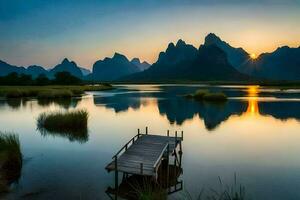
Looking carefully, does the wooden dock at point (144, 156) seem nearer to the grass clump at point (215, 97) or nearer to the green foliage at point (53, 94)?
the grass clump at point (215, 97)

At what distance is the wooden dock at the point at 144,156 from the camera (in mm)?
15143

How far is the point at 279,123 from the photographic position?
1544 inches

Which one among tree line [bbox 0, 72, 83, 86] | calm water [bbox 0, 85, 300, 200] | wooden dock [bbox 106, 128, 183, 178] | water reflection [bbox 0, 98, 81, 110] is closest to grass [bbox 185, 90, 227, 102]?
calm water [bbox 0, 85, 300, 200]

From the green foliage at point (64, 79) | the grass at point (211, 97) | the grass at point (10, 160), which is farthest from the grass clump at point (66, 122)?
the green foliage at point (64, 79)

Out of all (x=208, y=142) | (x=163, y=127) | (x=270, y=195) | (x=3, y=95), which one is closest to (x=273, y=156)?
(x=208, y=142)

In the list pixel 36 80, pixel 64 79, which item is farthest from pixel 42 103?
pixel 64 79

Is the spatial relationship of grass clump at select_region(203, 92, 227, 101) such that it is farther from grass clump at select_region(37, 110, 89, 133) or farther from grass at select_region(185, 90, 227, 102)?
grass clump at select_region(37, 110, 89, 133)

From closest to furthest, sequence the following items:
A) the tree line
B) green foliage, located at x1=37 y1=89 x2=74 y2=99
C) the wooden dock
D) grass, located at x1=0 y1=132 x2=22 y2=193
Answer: the wooden dock → grass, located at x1=0 y1=132 x2=22 y2=193 → green foliage, located at x1=37 y1=89 x2=74 y2=99 → the tree line

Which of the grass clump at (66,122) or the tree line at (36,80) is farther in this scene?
the tree line at (36,80)

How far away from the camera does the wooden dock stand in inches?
596

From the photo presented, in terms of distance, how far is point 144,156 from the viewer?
17.2m

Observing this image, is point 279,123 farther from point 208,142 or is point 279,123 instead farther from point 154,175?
point 154,175

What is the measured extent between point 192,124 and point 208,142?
10570 millimetres

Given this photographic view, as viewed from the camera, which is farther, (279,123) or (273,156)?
(279,123)
